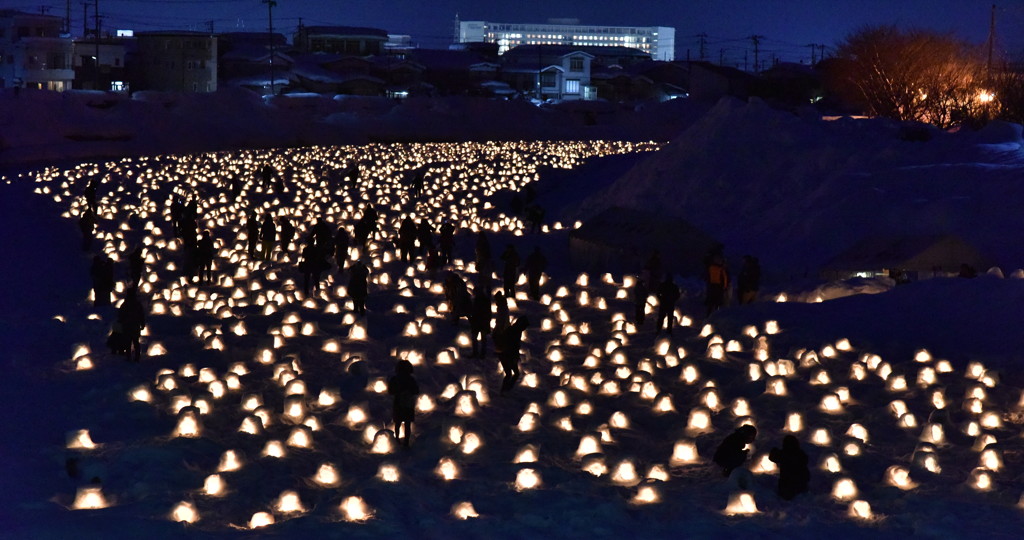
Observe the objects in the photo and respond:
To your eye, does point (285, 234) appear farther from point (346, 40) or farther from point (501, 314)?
point (346, 40)

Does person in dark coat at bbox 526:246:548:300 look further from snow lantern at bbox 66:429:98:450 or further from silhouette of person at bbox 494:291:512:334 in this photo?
snow lantern at bbox 66:429:98:450

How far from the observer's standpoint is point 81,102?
2264 inches

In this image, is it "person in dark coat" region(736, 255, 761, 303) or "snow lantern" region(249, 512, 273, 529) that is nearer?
"snow lantern" region(249, 512, 273, 529)

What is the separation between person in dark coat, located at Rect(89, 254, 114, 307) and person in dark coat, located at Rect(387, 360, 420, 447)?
8.80m

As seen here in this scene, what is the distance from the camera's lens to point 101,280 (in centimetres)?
1881

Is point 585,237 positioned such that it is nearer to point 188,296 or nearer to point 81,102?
point 188,296

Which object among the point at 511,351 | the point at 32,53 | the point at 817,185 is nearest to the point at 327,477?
the point at 511,351

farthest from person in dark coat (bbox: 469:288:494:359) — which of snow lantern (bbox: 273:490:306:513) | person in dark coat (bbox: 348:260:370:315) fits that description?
snow lantern (bbox: 273:490:306:513)

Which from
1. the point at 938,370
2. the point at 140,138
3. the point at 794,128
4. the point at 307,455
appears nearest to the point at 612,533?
the point at 307,455

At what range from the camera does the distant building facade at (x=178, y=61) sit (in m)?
73.7

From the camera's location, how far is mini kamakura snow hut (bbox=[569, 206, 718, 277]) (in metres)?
22.7

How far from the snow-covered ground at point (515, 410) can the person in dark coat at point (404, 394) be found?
263 millimetres

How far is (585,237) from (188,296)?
861cm

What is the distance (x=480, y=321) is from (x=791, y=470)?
5.88 m
